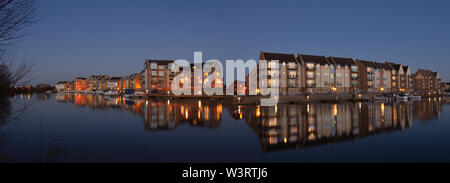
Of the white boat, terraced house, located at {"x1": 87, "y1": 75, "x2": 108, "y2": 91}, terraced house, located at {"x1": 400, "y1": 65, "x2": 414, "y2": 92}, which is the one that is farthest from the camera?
terraced house, located at {"x1": 87, "y1": 75, "x2": 108, "y2": 91}

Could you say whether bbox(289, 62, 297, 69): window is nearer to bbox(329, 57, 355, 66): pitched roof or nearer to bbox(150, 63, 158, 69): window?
bbox(329, 57, 355, 66): pitched roof

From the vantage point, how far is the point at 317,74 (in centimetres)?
7006

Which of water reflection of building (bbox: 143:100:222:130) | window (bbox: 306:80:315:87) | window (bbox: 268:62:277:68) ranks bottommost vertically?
water reflection of building (bbox: 143:100:222:130)

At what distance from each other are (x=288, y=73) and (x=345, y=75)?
21.9 meters

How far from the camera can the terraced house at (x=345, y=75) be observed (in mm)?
72925

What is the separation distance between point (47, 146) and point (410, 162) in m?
18.7

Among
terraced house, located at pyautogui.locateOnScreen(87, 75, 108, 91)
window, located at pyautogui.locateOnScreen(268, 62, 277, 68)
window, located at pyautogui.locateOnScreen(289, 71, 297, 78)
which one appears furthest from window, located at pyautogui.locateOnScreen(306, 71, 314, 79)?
terraced house, located at pyautogui.locateOnScreen(87, 75, 108, 91)

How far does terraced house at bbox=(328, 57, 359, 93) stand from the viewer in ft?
239

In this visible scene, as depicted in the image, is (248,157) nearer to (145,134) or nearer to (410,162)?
(410,162)

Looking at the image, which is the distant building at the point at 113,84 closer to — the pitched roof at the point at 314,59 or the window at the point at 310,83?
the pitched roof at the point at 314,59

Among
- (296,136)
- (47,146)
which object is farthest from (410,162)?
(47,146)

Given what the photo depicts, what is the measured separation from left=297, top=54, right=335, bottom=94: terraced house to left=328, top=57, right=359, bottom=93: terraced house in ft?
5.92
